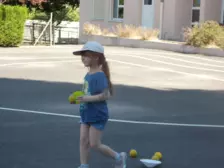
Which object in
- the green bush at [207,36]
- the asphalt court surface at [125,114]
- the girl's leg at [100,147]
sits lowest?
the asphalt court surface at [125,114]

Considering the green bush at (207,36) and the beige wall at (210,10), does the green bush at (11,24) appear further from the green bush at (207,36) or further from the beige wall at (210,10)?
the beige wall at (210,10)

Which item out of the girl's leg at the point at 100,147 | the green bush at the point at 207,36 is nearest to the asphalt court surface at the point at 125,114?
the girl's leg at the point at 100,147

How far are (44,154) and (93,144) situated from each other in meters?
1.22

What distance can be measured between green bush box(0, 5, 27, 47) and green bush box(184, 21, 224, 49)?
8.16 m

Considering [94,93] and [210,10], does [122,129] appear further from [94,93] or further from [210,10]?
[210,10]

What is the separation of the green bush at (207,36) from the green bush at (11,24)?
8.16 meters

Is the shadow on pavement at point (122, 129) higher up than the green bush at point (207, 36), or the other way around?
the green bush at point (207, 36)

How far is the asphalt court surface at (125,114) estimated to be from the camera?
694cm

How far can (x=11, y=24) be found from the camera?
2520 centimetres

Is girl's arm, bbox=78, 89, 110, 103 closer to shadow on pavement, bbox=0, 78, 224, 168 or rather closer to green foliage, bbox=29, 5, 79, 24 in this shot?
shadow on pavement, bbox=0, 78, 224, 168

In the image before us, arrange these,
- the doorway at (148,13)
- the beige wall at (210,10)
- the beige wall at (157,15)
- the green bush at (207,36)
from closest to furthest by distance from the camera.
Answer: the green bush at (207,36)
the beige wall at (210,10)
the beige wall at (157,15)
the doorway at (148,13)

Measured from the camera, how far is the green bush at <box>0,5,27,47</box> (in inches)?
987

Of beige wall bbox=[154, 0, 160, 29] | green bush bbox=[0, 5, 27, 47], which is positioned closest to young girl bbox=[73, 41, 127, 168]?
green bush bbox=[0, 5, 27, 47]

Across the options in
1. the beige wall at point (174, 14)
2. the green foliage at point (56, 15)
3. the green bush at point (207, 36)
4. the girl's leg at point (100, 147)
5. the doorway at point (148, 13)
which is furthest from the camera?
the green foliage at point (56, 15)
